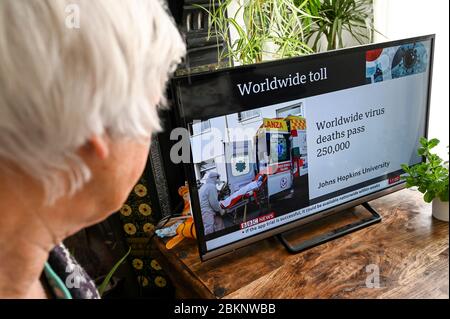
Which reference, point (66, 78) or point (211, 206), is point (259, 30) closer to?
point (211, 206)

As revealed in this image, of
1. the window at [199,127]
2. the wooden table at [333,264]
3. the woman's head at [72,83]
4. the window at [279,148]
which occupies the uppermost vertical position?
the woman's head at [72,83]

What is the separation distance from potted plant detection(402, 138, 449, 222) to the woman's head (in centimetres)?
75

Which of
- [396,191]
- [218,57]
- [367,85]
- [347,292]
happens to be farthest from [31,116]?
[396,191]

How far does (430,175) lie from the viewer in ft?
3.09

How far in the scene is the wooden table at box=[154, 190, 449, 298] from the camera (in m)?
0.81

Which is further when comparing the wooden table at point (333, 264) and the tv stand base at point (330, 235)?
the tv stand base at point (330, 235)

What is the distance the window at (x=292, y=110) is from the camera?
90 cm

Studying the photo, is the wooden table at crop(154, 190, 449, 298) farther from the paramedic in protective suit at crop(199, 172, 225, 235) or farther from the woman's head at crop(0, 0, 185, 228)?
the woman's head at crop(0, 0, 185, 228)

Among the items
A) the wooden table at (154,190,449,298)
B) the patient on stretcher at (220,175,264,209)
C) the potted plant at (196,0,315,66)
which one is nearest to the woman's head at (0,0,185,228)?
the patient on stretcher at (220,175,264,209)

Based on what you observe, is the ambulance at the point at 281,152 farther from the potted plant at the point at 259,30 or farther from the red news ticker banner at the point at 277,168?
the potted plant at the point at 259,30

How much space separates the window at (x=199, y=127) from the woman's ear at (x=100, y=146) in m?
0.31

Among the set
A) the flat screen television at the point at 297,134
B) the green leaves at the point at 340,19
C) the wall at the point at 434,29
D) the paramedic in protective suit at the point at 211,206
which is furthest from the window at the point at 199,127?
the green leaves at the point at 340,19

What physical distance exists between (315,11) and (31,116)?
1317 millimetres

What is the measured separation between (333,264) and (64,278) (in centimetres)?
62
